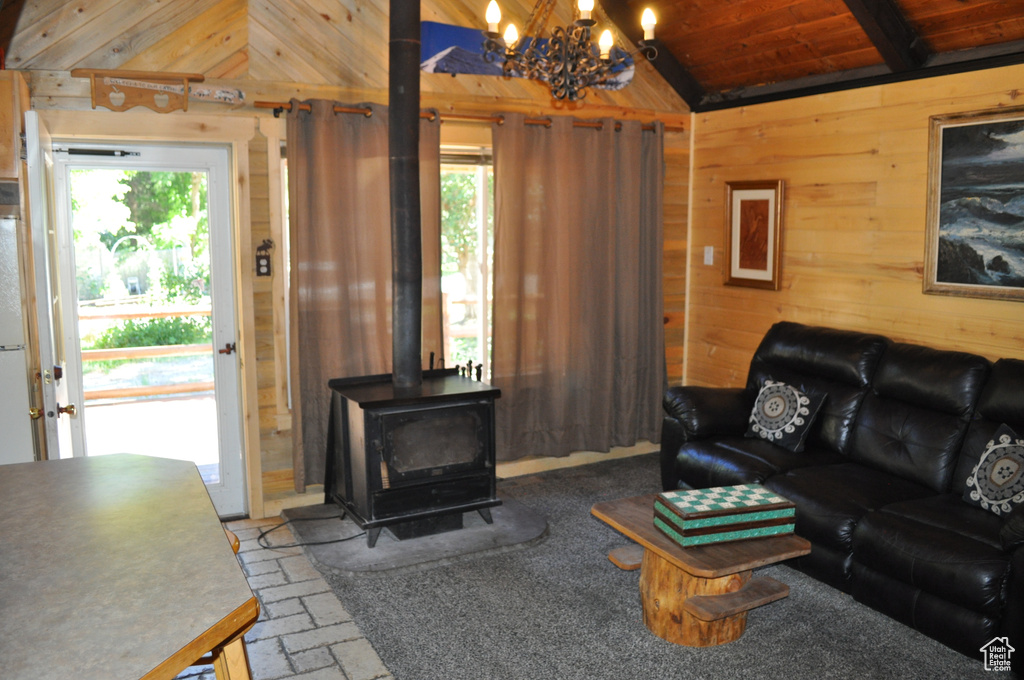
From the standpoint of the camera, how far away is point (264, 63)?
399cm

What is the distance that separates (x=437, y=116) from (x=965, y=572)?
317 cm


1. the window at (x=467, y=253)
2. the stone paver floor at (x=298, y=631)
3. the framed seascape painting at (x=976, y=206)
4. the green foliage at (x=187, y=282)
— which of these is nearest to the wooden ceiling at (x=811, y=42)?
the framed seascape painting at (x=976, y=206)

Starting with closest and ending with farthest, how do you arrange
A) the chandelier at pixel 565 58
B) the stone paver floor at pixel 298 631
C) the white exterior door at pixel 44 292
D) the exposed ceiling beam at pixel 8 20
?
the stone paver floor at pixel 298 631 → the chandelier at pixel 565 58 → the white exterior door at pixel 44 292 → the exposed ceiling beam at pixel 8 20

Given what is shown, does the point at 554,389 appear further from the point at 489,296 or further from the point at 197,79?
the point at 197,79

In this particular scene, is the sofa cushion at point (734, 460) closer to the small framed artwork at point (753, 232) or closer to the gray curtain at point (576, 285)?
the gray curtain at point (576, 285)

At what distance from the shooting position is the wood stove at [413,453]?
3.57 meters

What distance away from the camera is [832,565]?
126 inches

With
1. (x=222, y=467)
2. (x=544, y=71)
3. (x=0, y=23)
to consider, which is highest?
(x=0, y=23)

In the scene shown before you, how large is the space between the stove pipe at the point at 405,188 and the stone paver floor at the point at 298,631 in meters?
0.96

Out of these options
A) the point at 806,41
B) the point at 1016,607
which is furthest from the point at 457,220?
the point at 1016,607

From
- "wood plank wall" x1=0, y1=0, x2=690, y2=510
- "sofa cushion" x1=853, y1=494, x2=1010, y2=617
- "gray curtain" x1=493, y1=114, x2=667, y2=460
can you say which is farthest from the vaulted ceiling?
"sofa cushion" x1=853, y1=494, x2=1010, y2=617

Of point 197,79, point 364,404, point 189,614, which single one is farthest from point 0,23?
point 189,614

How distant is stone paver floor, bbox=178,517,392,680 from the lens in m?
2.72

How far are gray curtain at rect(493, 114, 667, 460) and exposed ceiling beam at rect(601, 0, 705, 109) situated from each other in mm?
438
